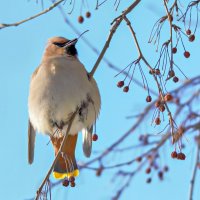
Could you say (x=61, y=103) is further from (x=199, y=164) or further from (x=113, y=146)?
(x=199, y=164)

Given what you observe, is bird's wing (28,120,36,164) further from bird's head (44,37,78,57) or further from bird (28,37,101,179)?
bird's head (44,37,78,57)

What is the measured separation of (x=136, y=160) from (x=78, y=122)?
1.29 meters

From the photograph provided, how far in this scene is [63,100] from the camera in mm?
3920

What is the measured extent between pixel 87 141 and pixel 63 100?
1.96ft

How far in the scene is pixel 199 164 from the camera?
253 centimetres

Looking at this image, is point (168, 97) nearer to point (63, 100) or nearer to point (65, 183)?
point (65, 183)

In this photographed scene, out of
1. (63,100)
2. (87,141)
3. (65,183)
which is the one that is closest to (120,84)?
(65,183)

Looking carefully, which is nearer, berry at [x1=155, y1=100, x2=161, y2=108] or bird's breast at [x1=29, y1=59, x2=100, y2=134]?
berry at [x1=155, y1=100, x2=161, y2=108]

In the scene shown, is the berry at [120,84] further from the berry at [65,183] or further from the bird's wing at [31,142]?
the bird's wing at [31,142]

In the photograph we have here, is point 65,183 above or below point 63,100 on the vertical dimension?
below

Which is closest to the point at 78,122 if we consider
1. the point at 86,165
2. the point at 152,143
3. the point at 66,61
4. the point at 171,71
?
the point at 66,61

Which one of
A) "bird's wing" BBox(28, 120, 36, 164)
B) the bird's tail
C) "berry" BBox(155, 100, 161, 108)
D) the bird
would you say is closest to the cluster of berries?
the bird

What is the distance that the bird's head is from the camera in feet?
14.6

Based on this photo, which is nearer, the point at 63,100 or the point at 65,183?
the point at 65,183
